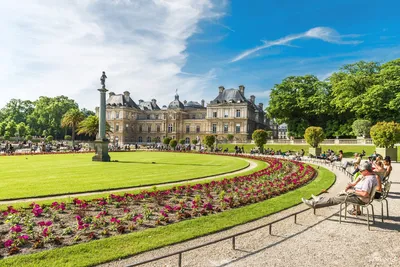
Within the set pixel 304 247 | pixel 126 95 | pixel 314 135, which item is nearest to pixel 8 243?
pixel 304 247

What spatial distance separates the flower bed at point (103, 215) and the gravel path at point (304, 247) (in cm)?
148

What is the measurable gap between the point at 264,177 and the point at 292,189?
2.37 meters

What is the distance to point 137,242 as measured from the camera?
5.88m

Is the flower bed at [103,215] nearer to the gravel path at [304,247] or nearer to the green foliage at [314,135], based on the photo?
the gravel path at [304,247]

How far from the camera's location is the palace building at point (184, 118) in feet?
236

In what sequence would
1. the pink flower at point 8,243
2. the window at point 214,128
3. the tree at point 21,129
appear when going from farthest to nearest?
the tree at point 21,129 < the window at point 214,128 < the pink flower at point 8,243

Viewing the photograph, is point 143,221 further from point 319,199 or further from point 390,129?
point 390,129

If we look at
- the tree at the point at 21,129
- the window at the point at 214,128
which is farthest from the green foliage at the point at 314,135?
the tree at the point at 21,129

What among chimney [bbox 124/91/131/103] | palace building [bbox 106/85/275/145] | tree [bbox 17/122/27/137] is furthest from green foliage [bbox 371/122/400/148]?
tree [bbox 17/122/27/137]

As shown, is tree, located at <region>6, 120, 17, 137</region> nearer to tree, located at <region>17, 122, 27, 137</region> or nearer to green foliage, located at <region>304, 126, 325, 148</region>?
tree, located at <region>17, 122, 27, 137</region>

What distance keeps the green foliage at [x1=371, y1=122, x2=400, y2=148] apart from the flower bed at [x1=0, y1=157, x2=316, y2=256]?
64.2 feet

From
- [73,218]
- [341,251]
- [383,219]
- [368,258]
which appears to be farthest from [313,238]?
[73,218]

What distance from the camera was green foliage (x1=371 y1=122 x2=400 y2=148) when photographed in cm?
2561

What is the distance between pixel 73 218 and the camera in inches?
295
